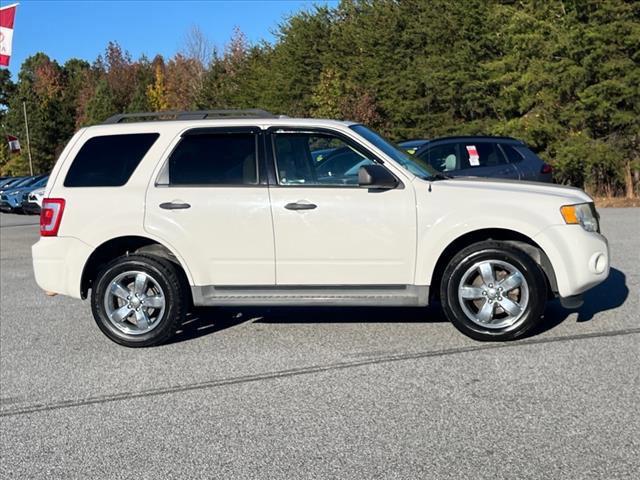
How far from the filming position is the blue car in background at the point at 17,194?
28.7 m

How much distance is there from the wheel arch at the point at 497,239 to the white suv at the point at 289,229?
0.04 ft

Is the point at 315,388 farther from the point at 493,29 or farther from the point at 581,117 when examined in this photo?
the point at 493,29

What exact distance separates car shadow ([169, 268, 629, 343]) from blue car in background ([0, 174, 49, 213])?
22315mm

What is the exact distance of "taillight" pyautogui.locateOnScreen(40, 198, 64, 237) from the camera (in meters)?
6.73

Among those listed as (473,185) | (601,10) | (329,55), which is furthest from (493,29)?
(473,185)

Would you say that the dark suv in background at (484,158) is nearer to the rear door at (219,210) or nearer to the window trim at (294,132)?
the window trim at (294,132)

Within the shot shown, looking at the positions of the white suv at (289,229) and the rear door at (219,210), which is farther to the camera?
the rear door at (219,210)

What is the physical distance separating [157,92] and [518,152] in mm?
69823

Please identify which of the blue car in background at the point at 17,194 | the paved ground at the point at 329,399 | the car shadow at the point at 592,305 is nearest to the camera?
the paved ground at the point at 329,399

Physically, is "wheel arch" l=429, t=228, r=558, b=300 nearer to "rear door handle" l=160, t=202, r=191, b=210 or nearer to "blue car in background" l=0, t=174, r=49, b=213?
"rear door handle" l=160, t=202, r=191, b=210

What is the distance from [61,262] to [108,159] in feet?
3.32

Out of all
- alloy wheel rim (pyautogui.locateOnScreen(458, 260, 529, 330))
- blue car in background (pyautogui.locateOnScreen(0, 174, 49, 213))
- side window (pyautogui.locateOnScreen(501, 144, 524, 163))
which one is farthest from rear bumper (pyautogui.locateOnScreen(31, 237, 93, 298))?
blue car in background (pyautogui.locateOnScreen(0, 174, 49, 213))

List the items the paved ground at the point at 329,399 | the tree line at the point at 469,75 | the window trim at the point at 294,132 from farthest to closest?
the tree line at the point at 469,75 < the window trim at the point at 294,132 < the paved ground at the point at 329,399

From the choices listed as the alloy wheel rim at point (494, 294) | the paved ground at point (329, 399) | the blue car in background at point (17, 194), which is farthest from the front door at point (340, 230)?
the blue car in background at point (17, 194)
